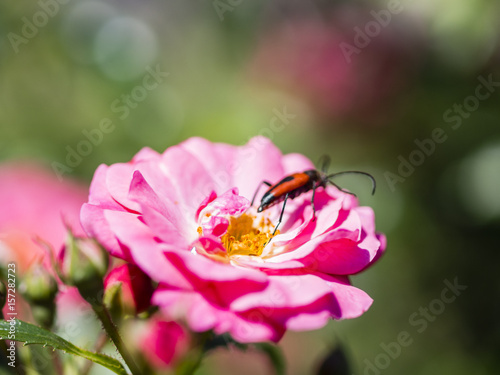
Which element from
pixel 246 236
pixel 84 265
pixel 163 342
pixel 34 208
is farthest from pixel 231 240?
pixel 34 208

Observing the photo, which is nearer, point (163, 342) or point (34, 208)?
point (163, 342)

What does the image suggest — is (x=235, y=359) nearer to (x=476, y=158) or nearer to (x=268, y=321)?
(x=476, y=158)

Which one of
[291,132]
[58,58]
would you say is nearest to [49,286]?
[291,132]

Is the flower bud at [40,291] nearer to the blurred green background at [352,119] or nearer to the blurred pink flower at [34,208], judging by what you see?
the blurred pink flower at [34,208]

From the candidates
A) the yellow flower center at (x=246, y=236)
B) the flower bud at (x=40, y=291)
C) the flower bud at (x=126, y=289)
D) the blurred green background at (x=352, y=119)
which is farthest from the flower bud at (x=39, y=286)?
the blurred green background at (x=352, y=119)

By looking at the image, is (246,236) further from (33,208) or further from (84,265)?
(33,208)

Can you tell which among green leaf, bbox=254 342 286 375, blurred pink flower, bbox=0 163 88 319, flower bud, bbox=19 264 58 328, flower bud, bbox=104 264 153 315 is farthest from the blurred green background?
flower bud, bbox=104 264 153 315

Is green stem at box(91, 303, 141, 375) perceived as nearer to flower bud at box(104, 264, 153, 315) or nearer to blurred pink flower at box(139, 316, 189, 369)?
flower bud at box(104, 264, 153, 315)
